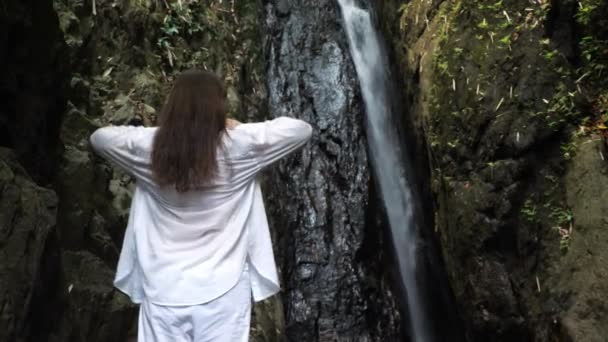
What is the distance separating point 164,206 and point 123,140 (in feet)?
1.02

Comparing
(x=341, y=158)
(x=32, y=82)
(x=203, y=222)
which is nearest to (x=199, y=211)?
(x=203, y=222)

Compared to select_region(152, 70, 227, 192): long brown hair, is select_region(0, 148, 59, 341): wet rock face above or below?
below

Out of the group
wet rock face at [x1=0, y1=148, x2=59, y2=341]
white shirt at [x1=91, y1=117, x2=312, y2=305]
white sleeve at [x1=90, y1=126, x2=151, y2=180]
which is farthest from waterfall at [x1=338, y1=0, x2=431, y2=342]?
white sleeve at [x1=90, y1=126, x2=151, y2=180]

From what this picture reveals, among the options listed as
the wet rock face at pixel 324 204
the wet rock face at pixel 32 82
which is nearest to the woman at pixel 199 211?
the wet rock face at pixel 32 82

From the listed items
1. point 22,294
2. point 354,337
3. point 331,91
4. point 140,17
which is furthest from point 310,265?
point 22,294

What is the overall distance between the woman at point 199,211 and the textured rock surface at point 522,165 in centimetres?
302

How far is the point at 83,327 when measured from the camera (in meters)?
4.08

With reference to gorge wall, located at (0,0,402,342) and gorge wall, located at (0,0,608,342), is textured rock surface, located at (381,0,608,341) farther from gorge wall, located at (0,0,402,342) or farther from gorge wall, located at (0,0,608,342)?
gorge wall, located at (0,0,402,342)

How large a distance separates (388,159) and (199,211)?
6.55 metres

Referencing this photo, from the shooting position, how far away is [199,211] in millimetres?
2721

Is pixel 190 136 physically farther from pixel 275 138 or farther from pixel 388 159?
pixel 388 159

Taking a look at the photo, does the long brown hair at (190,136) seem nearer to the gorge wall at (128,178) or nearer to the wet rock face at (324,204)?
the gorge wall at (128,178)

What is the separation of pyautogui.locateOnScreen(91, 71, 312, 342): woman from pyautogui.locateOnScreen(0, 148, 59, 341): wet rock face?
2.11 feet

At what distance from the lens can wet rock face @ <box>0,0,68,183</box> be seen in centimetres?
355
